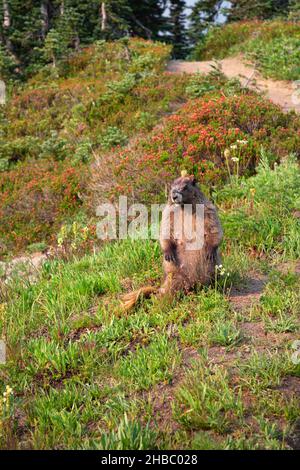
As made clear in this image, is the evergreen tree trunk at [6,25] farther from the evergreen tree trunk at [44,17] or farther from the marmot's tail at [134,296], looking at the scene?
the marmot's tail at [134,296]

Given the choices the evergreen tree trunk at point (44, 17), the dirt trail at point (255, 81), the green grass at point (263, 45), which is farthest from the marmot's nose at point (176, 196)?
the evergreen tree trunk at point (44, 17)

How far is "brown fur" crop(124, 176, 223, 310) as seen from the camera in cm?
478

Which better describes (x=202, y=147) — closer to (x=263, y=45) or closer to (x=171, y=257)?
→ (x=171, y=257)

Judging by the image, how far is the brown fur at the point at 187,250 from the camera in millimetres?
4777

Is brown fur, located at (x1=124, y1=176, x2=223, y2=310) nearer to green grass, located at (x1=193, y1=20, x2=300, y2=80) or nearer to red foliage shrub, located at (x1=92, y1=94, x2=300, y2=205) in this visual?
red foliage shrub, located at (x1=92, y1=94, x2=300, y2=205)

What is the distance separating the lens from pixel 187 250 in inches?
192

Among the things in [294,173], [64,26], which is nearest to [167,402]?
[294,173]

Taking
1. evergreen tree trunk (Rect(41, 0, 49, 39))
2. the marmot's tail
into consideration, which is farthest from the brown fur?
evergreen tree trunk (Rect(41, 0, 49, 39))

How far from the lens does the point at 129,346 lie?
14.6 feet

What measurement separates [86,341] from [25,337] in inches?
29.7

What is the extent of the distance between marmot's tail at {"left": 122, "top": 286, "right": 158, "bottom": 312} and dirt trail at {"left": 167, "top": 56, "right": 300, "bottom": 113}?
32.8ft

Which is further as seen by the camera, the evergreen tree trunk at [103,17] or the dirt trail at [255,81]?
the evergreen tree trunk at [103,17]

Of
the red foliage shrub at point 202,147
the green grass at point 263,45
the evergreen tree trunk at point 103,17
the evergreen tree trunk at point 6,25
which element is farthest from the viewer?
the evergreen tree trunk at point 103,17
